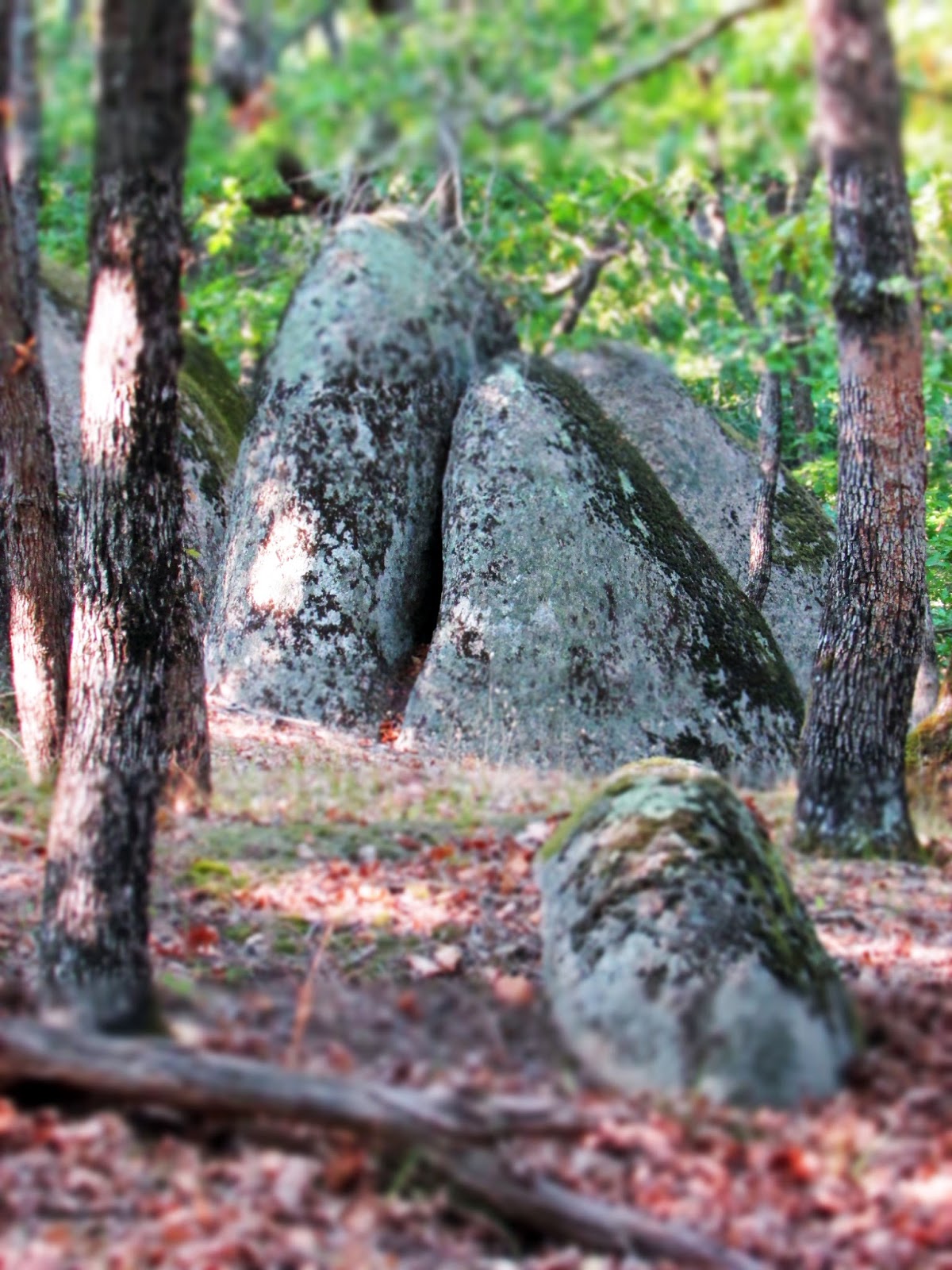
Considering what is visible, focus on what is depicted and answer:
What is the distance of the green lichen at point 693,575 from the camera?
11.4 metres

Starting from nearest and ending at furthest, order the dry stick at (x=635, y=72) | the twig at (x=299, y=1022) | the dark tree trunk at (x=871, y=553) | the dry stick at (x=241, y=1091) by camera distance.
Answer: the dry stick at (x=241, y=1091)
the twig at (x=299, y=1022)
the dry stick at (x=635, y=72)
the dark tree trunk at (x=871, y=553)

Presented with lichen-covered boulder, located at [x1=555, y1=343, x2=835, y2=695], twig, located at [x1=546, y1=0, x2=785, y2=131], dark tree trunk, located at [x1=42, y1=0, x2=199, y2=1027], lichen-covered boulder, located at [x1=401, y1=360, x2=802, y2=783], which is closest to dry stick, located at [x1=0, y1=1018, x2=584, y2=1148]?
dark tree trunk, located at [x1=42, y1=0, x2=199, y2=1027]

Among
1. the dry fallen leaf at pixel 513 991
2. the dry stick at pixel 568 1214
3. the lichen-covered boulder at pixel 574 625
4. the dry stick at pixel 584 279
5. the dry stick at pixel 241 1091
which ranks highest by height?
the dry stick at pixel 584 279

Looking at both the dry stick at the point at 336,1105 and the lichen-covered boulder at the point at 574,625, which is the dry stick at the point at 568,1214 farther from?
the lichen-covered boulder at the point at 574,625

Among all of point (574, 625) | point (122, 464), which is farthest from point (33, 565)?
point (574, 625)

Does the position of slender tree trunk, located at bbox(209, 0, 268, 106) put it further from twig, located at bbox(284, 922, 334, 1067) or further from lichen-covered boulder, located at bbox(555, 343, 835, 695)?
lichen-covered boulder, located at bbox(555, 343, 835, 695)

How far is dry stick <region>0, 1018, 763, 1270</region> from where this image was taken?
372 centimetres

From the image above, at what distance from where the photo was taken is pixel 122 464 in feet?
19.2

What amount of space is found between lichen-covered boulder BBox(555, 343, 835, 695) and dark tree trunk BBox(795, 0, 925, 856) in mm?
7090

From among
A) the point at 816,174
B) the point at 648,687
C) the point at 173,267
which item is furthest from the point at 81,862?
the point at 816,174

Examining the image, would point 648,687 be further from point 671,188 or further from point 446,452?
point 671,188

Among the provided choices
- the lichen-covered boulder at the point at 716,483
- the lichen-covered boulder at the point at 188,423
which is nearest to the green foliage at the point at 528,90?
the lichen-covered boulder at the point at 188,423

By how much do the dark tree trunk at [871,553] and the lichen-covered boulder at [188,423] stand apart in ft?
22.7

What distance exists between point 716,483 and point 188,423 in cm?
674
